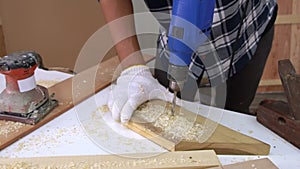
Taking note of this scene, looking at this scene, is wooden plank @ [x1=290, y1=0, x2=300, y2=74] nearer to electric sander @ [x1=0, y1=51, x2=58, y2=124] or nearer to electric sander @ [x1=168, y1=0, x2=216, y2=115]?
electric sander @ [x1=168, y1=0, x2=216, y2=115]

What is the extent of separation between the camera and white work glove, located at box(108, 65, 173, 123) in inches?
34.9

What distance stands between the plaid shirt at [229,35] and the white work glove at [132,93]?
123mm

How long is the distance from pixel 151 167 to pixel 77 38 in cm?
177

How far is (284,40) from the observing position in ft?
8.25

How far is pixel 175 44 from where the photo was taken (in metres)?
0.78

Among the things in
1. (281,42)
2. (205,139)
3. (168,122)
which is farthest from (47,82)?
(281,42)

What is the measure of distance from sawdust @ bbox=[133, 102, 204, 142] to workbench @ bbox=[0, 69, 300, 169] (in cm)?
4

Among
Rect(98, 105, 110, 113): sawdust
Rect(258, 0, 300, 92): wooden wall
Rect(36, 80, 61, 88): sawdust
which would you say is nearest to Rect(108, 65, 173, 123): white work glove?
Rect(98, 105, 110, 113): sawdust

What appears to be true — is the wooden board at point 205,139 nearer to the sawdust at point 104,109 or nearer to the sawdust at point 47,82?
the sawdust at point 104,109

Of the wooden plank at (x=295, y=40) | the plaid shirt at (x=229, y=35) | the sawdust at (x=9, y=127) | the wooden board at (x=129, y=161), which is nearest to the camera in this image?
the wooden board at (x=129, y=161)

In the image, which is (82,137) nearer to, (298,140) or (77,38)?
(298,140)

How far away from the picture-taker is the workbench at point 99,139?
0.79 m

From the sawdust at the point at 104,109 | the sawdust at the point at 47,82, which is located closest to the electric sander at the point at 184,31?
the sawdust at the point at 104,109

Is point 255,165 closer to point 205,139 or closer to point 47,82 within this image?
point 205,139
